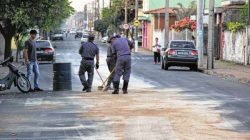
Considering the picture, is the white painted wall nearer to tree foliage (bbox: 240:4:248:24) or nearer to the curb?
tree foliage (bbox: 240:4:248:24)

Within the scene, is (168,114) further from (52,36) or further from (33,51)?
(52,36)

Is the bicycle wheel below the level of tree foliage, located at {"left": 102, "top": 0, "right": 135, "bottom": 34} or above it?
below

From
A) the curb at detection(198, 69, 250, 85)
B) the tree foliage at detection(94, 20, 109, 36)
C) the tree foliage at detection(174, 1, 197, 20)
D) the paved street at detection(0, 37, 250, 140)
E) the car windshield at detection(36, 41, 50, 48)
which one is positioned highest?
the tree foliage at detection(174, 1, 197, 20)

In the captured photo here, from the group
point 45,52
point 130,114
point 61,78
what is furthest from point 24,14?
point 130,114

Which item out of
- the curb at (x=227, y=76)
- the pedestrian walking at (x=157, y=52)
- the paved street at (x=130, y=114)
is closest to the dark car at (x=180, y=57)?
the curb at (x=227, y=76)

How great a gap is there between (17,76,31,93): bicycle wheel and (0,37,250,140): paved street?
31 centimetres

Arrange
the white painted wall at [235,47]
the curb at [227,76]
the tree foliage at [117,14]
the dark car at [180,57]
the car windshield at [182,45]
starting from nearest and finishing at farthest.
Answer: the curb at [227,76], the dark car at [180,57], the car windshield at [182,45], the white painted wall at [235,47], the tree foliage at [117,14]

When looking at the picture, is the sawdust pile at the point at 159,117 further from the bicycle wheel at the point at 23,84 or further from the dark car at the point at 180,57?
the dark car at the point at 180,57

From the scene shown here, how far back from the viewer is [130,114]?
1355cm

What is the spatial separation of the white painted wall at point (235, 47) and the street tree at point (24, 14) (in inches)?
428

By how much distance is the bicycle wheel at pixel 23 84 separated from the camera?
1930 centimetres

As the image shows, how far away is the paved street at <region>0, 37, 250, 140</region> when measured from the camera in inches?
434

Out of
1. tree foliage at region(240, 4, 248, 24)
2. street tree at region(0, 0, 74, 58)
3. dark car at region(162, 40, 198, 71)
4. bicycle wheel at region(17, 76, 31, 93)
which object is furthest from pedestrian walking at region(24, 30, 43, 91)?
tree foliage at region(240, 4, 248, 24)

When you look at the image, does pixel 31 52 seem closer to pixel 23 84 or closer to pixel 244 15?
pixel 23 84
